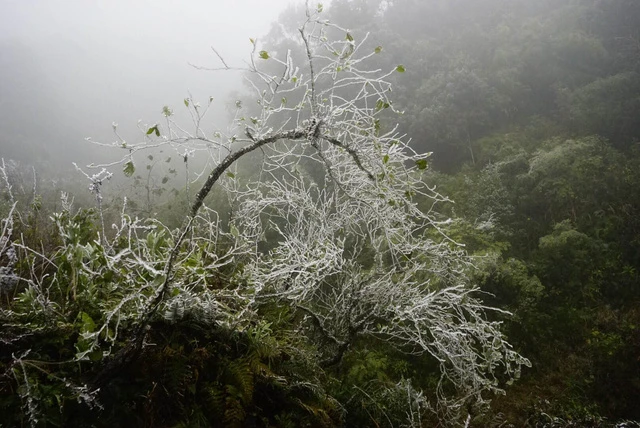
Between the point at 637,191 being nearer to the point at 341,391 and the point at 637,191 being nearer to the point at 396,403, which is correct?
the point at 396,403

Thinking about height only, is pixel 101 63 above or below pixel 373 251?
above

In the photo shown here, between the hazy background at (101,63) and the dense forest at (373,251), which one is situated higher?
the hazy background at (101,63)

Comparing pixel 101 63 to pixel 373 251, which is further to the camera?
pixel 101 63

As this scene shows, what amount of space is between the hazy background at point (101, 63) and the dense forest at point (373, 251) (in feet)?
26.7

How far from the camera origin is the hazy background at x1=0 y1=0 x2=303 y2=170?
82.0ft

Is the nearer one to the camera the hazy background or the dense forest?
the dense forest

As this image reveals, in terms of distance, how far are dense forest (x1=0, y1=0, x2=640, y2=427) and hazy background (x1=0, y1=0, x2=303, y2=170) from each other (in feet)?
26.7

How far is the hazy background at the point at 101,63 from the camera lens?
2500 centimetres

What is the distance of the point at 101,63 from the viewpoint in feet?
108

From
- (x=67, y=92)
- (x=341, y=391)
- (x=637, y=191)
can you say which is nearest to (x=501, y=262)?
(x=637, y=191)

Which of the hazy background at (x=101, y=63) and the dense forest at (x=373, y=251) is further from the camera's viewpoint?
the hazy background at (x=101, y=63)

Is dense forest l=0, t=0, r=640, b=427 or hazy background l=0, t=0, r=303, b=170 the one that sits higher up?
hazy background l=0, t=0, r=303, b=170

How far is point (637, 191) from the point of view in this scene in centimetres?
860

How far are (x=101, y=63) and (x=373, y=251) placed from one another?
119 ft
